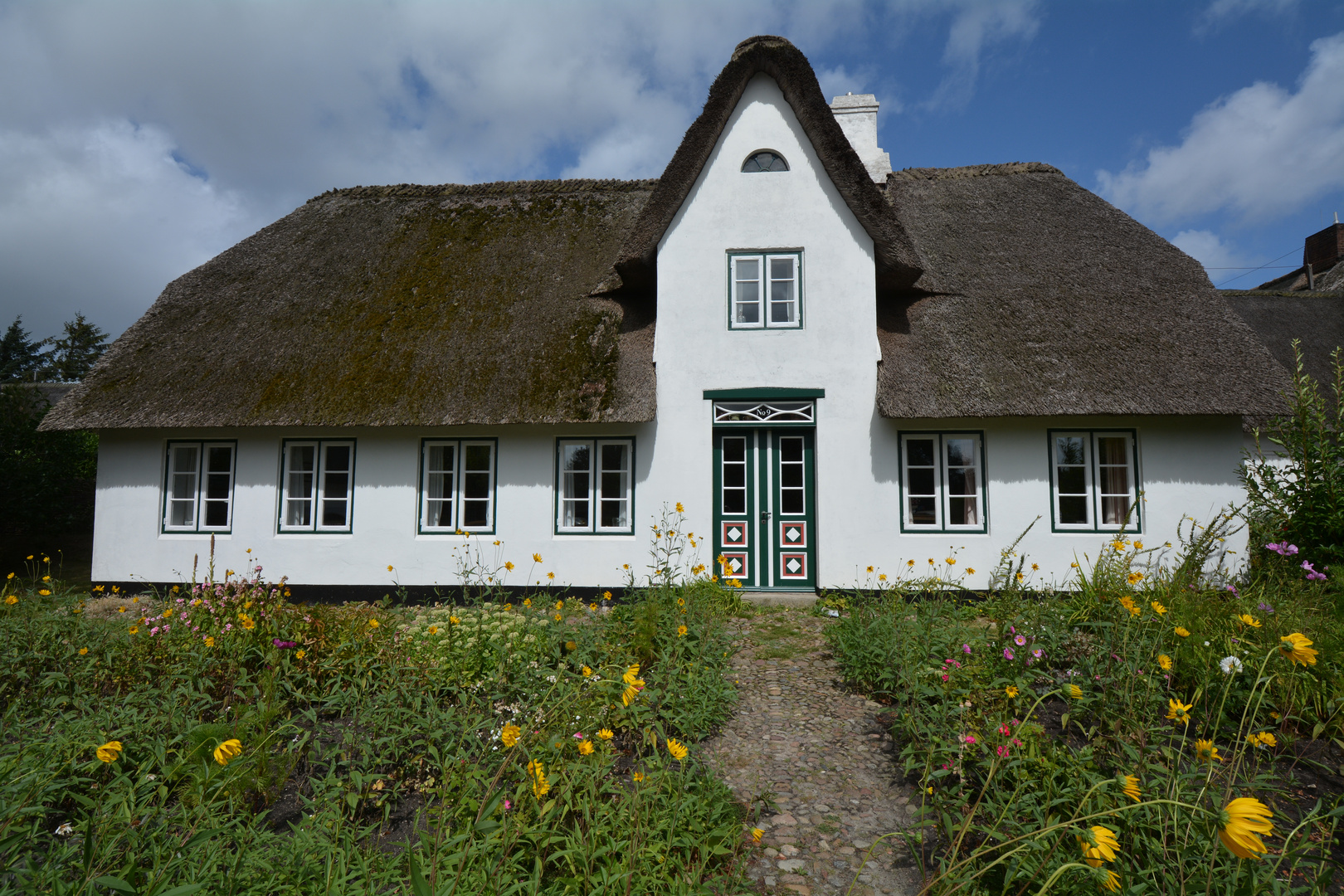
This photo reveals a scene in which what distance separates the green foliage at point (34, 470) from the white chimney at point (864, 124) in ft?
48.5

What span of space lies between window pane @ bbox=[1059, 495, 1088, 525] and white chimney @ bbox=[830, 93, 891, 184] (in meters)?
6.12

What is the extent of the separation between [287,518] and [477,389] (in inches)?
127

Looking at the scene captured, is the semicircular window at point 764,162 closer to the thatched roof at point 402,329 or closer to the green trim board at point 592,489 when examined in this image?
the thatched roof at point 402,329

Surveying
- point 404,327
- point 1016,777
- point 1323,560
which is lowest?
point 1016,777

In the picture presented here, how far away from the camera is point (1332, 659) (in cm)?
370

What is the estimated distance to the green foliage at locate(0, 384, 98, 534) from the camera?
35.2 feet

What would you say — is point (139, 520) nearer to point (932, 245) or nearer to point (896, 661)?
point (896, 661)

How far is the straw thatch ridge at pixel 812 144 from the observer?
7.98 m

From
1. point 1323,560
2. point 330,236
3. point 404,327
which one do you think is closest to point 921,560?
point 1323,560

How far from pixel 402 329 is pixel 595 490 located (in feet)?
11.6

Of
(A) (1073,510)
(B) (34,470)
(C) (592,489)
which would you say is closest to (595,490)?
(C) (592,489)

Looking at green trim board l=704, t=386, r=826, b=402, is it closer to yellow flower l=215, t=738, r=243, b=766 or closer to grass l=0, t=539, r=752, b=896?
grass l=0, t=539, r=752, b=896

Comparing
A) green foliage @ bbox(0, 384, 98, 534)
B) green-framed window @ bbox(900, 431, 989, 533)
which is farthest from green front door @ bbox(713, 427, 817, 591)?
green foliage @ bbox(0, 384, 98, 534)

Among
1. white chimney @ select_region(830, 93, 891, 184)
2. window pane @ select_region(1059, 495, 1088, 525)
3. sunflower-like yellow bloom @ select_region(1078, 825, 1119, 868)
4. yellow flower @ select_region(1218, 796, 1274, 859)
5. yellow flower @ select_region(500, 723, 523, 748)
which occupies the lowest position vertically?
sunflower-like yellow bloom @ select_region(1078, 825, 1119, 868)
